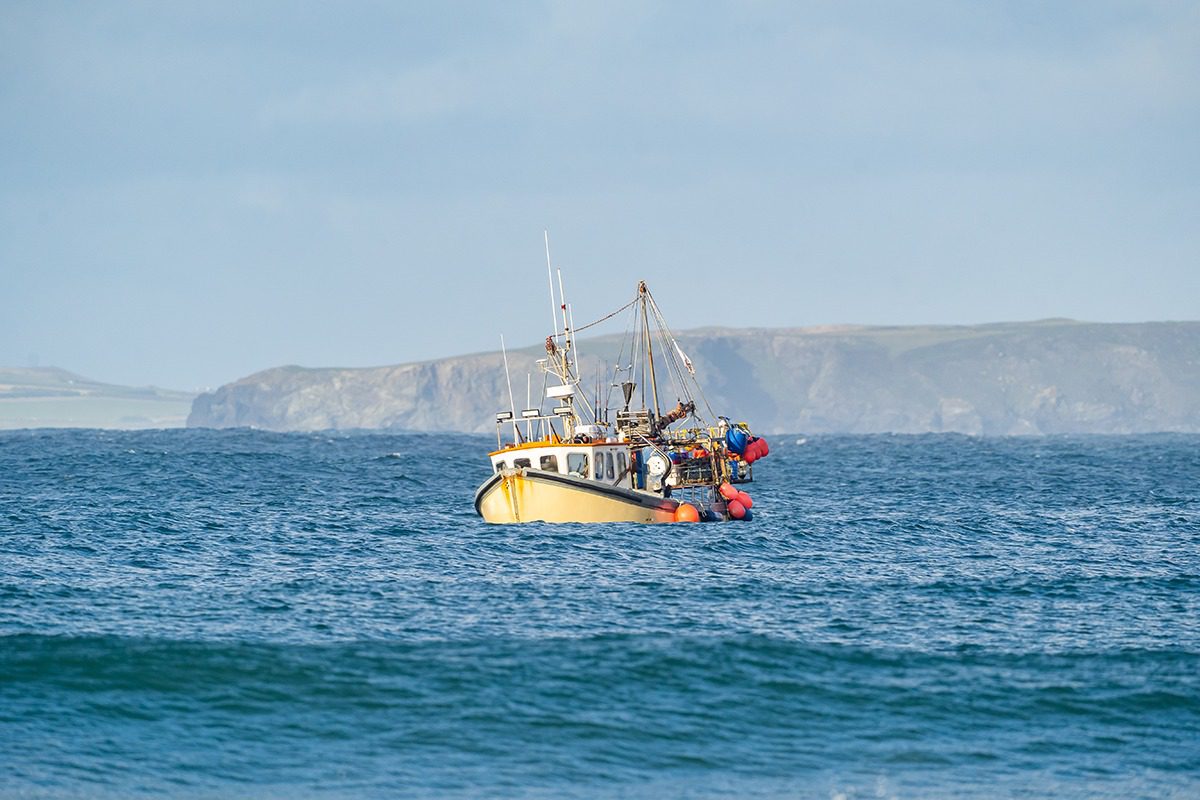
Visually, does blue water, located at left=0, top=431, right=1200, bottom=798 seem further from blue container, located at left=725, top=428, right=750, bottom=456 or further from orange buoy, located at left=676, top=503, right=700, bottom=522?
blue container, located at left=725, top=428, right=750, bottom=456

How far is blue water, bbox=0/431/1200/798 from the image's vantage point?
23.9 m

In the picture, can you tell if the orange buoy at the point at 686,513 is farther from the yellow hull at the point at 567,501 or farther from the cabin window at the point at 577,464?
the cabin window at the point at 577,464

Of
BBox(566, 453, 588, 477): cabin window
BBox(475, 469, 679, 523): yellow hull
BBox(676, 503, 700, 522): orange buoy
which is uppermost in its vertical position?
BBox(566, 453, 588, 477): cabin window

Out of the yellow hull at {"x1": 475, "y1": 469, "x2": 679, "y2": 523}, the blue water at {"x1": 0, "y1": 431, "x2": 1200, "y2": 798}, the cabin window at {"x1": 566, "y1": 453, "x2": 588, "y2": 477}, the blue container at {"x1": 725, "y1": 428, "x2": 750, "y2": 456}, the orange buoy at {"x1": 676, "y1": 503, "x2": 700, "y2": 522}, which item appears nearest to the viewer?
the blue water at {"x1": 0, "y1": 431, "x2": 1200, "y2": 798}

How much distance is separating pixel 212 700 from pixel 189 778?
15.0 ft

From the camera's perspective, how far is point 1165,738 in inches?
1016

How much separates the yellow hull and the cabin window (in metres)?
0.98

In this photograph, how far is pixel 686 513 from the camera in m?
54.5

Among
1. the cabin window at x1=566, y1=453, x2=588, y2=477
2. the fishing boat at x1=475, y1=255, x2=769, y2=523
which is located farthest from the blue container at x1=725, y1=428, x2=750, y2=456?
the cabin window at x1=566, y1=453, x2=588, y2=477

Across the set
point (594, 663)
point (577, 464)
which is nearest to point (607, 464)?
point (577, 464)

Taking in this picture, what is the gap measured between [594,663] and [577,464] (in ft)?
77.4

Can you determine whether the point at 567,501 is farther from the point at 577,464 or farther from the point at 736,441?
the point at 736,441

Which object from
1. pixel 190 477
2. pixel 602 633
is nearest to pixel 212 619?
pixel 602 633

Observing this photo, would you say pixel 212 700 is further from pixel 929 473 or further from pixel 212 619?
pixel 929 473
